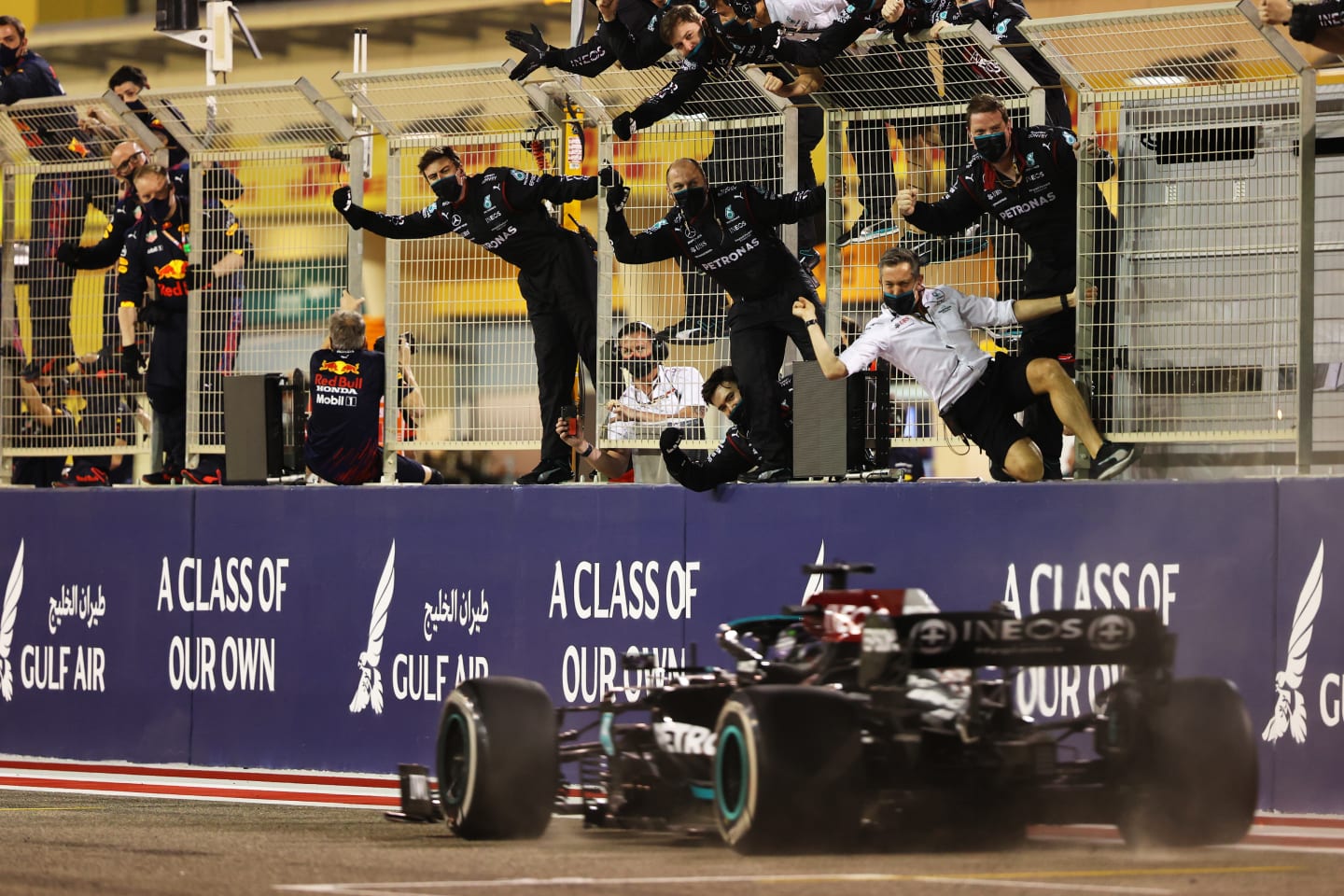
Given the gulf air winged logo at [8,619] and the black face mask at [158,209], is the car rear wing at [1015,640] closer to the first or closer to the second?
the black face mask at [158,209]

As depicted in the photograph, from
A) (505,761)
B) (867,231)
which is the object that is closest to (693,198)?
(867,231)

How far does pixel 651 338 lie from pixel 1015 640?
520 cm

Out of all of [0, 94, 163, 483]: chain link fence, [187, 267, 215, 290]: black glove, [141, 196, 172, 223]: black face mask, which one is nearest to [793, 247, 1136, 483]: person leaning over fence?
[187, 267, 215, 290]: black glove

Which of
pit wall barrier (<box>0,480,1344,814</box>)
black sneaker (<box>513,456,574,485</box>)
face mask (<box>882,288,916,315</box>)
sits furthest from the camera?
black sneaker (<box>513,456,574,485</box>)

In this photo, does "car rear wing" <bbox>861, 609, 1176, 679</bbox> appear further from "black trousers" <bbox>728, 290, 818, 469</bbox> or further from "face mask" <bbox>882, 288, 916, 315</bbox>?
"black trousers" <bbox>728, 290, 818, 469</bbox>

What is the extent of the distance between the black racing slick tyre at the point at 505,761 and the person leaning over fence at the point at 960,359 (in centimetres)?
332

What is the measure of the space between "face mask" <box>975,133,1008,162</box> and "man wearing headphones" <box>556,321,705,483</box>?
226 cm

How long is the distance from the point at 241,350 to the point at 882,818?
7529mm

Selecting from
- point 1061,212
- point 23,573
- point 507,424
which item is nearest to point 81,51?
point 23,573

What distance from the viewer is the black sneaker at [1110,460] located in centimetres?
1094

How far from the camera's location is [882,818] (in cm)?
785

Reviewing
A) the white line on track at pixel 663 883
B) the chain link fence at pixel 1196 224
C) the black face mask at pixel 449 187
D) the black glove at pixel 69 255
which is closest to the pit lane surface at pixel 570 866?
the white line on track at pixel 663 883

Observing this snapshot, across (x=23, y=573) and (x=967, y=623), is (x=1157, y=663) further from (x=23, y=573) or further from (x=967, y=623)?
(x=23, y=573)

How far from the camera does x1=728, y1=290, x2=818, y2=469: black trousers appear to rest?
12008 mm
